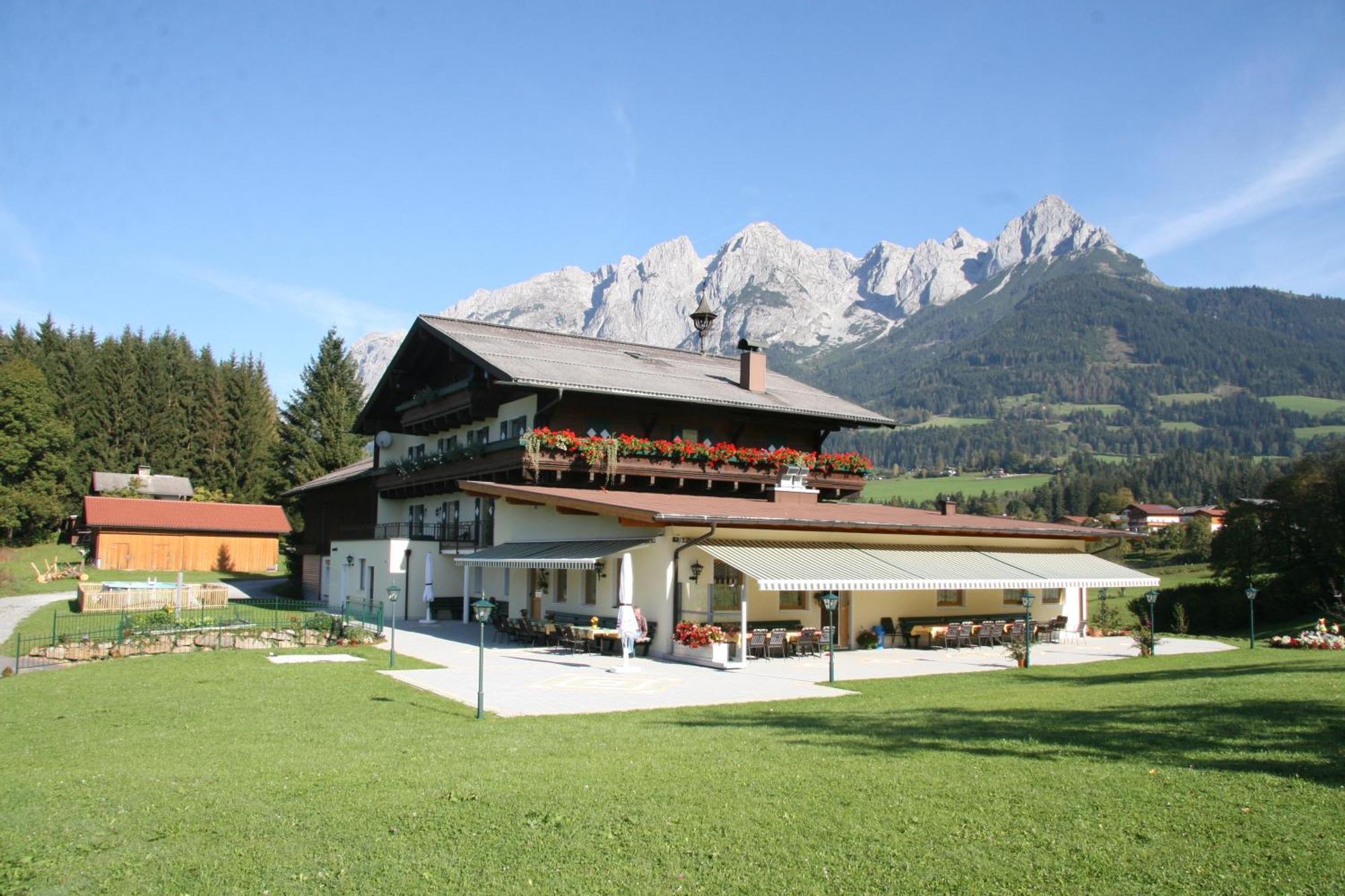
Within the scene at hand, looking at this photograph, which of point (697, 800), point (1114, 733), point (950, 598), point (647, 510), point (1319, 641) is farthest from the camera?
point (950, 598)

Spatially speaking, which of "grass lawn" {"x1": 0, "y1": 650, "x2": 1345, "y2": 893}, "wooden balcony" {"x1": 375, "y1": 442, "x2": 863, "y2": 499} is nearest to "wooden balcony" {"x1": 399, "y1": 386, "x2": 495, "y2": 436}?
"wooden balcony" {"x1": 375, "y1": 442, "x2": 863, "y2": 499}

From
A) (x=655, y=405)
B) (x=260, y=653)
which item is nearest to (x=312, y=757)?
(x=260, y=653)

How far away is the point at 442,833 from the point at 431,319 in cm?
2465

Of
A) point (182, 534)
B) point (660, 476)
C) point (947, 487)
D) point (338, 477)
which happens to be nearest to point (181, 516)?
point (182, 534)

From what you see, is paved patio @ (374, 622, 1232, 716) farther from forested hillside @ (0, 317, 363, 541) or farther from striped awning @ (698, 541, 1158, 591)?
forested hillside @ (0, 317, 363, 541)

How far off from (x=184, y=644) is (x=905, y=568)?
1440 cm

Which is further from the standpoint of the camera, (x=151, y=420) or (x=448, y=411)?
(x=151, y=420)

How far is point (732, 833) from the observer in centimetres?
600

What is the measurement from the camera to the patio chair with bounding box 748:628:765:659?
59.7 feet

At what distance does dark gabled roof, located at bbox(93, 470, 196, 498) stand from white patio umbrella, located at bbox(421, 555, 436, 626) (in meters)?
37.8

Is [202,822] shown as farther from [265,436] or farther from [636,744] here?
[265,436]

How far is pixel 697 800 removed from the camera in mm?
6738

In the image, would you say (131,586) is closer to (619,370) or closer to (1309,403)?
(619,370)

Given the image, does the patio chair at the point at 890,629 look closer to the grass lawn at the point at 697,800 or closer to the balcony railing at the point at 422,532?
the grass lawn at the point at 697,800
